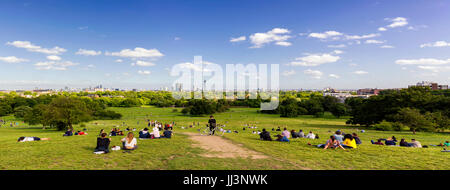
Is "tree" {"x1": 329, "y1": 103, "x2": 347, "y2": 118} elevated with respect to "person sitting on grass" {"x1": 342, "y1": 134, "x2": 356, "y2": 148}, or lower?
lower

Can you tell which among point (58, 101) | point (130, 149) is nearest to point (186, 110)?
point (58, 101)

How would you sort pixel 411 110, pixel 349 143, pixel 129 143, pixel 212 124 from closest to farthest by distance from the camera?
pixel 129 143 < pixel 349 143 < pixel 212 124 < pixel 411 110

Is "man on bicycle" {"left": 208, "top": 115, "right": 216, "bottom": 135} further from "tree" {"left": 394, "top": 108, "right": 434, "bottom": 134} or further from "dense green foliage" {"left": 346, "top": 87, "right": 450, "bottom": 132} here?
"dense green foliage" {"left": 346, "top": 87, "right": 450, "bottom": 132}

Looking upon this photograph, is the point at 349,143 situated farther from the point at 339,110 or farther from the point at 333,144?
the point at 339,110

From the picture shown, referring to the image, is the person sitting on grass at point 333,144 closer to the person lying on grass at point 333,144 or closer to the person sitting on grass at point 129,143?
the person lying on grass at point 333,144

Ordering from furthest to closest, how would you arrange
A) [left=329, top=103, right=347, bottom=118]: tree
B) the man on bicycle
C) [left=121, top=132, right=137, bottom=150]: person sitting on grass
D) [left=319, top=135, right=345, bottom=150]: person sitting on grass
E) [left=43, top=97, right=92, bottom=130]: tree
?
[left=329, top=103, right=347, bottom=118]: tree < [left=43, top=97, right=92, bottom=130]: tree < the man on bicycle < [left=319, top=135, right=345, bottom=150]: person sitting on grass < [left=121, top=132, right=137, bottom=150]: person sitting on grass

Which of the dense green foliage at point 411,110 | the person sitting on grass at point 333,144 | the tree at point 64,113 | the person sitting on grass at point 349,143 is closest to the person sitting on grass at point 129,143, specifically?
the person sitting on grass at point 333,144

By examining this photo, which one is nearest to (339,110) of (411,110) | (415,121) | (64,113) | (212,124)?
(411,110)

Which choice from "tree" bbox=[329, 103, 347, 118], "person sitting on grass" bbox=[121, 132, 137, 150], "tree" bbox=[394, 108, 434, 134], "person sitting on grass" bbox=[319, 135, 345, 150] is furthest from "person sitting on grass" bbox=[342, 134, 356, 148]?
"tree" bbox=[329, 103, 347, 118]

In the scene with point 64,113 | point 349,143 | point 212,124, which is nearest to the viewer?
point 349,143

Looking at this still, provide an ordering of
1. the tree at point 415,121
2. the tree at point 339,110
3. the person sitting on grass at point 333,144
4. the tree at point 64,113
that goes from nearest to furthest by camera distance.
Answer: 1. the person sitting on grass at point 333,144
2. the tree at point 64,113
3. the tree at point 415,121
4. the tree at point 339,110

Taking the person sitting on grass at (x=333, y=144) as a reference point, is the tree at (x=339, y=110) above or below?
below

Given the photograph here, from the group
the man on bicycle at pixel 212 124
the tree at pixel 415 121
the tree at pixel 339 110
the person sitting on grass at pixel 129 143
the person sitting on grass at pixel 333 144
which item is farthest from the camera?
the tree at pixel 339 110
